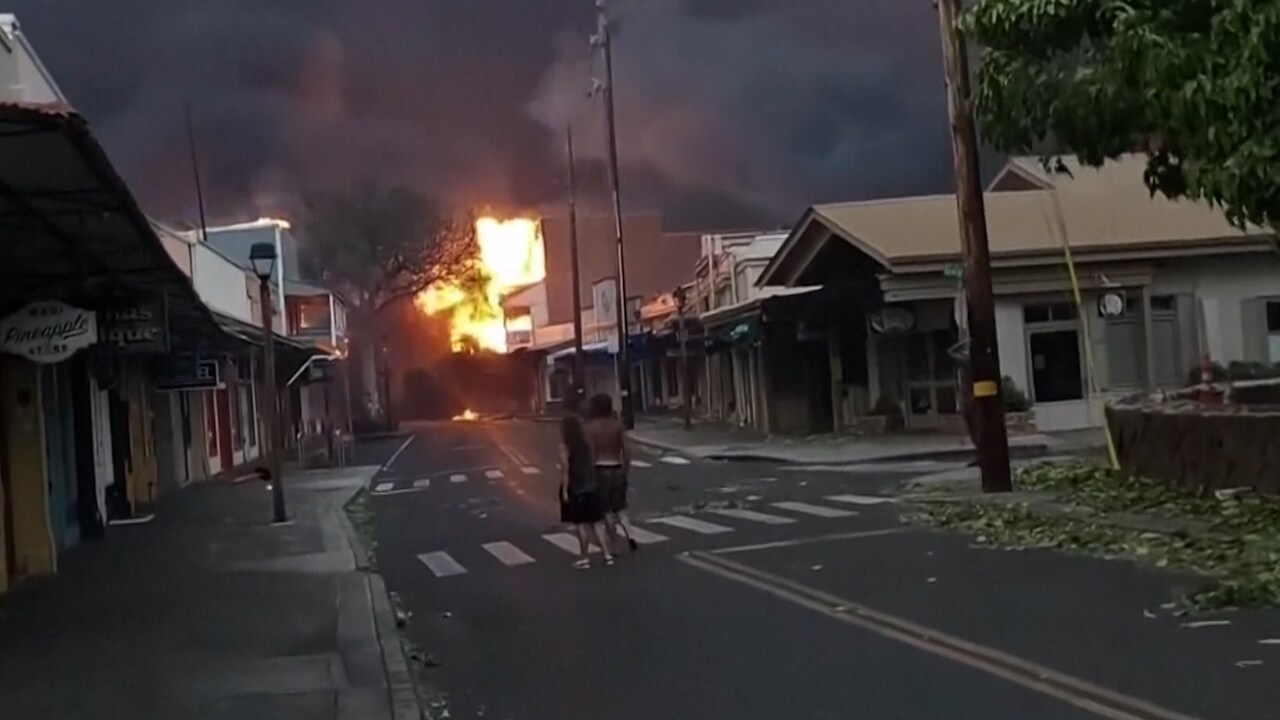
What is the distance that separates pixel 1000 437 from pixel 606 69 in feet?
115

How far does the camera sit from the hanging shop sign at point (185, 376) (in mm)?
31859

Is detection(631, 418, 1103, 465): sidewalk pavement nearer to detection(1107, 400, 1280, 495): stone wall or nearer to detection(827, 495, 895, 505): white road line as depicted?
detection(827, 495, 895, 505): white road line

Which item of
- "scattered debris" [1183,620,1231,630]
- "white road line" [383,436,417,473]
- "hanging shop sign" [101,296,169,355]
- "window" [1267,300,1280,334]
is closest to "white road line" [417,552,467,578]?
"hanging shop sign" [101,296,169,355]

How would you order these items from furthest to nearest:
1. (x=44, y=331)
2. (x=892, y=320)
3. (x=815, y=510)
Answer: (x=892, y=320), (x=815, y=510), (x=44, y=331)

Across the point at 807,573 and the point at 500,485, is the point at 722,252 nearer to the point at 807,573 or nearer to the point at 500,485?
the point at 500,485

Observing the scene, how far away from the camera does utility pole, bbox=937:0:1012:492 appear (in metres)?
22.4

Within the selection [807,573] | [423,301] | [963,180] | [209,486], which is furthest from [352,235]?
[807,573]

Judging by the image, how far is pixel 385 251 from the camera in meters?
89.4

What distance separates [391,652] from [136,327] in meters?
9.65

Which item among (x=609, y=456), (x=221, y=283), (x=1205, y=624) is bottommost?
(x=1205, y=624)

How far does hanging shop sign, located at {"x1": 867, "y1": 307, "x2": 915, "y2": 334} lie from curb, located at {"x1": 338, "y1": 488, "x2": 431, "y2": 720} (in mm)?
20384

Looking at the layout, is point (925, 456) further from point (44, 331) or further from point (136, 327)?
point (44, 331)

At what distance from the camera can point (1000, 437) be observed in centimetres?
2300

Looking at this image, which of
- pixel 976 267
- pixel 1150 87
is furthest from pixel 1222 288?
pixel 1150 87
